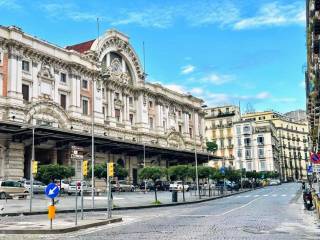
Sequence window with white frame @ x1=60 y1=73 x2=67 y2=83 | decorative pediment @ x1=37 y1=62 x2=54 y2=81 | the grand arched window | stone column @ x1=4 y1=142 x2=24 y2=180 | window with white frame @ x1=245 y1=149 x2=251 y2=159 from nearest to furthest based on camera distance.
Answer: stone column @ x1=4 y1=142 x2=24 y2=180
decorative pediment @ x1=37 y1=62 x2=54 y2=81
window with white frame @ x1=60 y1=73 x2=67 y2=83
the grand arched window
window with white frame @ x1=245 y1=149 x2=251 y2=159

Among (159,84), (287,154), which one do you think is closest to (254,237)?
(159,84)

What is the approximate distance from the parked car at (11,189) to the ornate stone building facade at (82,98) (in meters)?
9.35

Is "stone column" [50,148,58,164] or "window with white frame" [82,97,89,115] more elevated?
"window with white frame" [82,97,89,115]

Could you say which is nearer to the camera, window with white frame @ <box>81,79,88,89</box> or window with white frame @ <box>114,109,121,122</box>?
window with white frame @ <box>81,79,88,89</box>

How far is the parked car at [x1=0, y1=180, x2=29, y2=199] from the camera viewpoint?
3600cm

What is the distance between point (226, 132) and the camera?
120688 millimetres

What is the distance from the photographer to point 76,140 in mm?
53812

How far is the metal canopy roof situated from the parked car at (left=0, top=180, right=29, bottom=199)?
284 inches

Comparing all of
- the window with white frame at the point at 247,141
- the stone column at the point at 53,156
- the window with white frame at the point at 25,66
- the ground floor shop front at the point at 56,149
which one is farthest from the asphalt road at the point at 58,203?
the window with white frame at the point at 247,141

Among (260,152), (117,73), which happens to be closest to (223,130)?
(260,152)

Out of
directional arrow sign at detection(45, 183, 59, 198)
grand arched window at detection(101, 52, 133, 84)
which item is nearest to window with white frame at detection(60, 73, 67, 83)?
grand arched window at detection(101, 52, 133, 84)

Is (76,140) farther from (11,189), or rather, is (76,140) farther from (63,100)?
(11,189)

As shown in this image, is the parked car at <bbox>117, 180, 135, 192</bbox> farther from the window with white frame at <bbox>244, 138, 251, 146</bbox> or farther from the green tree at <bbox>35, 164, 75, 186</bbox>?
the window with white frame at <bbox>244, 138, 251, 146</bbox>

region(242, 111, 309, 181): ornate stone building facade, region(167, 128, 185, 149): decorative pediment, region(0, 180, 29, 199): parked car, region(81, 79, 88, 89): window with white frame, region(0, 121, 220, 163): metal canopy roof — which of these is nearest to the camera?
region(0, 180, 29, 199): parked car
